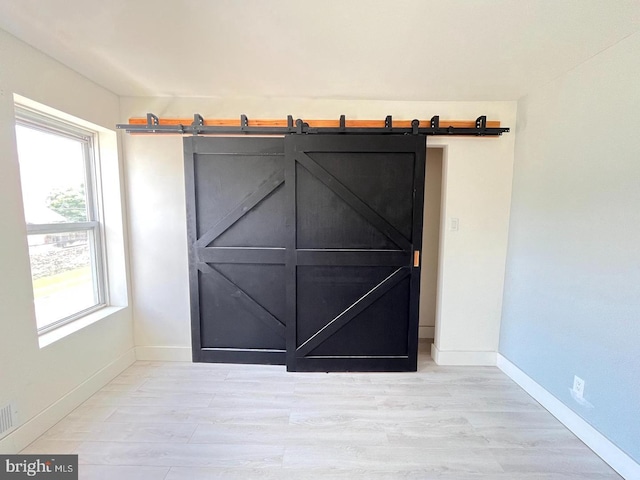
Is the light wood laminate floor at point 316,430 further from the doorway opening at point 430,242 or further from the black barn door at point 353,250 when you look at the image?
the doorway opening at point 430,242

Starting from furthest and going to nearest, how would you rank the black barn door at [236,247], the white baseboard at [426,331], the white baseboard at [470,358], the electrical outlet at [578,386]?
the white baseboard at [426,331] < the white baseboard at [470,358] < the black barn door at [236,247] < the electrical outlet at [578,386]

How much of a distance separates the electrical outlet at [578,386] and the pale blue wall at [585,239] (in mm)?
35

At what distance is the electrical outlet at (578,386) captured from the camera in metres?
1.66

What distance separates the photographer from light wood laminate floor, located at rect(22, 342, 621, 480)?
56.6 inches

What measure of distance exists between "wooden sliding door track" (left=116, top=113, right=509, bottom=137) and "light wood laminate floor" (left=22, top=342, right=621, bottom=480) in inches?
84.7

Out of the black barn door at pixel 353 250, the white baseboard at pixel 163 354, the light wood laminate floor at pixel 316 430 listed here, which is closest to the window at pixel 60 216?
the white baseboard at pixel 163 354

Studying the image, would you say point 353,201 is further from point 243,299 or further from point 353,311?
point 243,299

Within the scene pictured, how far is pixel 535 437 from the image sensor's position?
1663 mm

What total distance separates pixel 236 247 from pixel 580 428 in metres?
2.81

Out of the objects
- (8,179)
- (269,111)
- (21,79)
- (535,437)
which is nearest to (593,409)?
(535,437)

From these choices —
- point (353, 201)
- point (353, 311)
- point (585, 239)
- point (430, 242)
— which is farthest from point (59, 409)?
point (585, 239)

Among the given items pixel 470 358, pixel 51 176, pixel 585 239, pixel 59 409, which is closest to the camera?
pixel 585 239

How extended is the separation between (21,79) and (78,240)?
3.81 ft

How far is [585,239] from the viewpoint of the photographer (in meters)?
1.65
